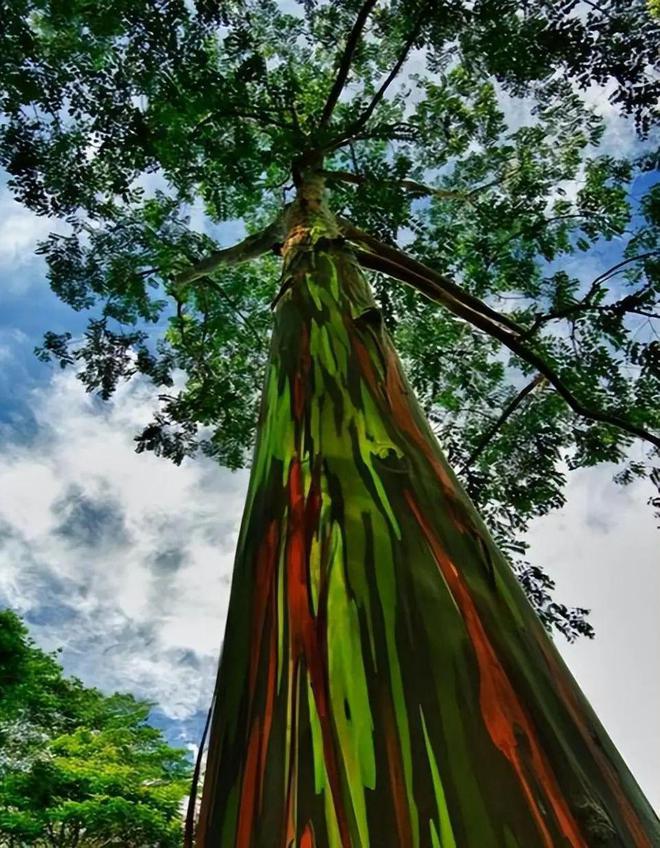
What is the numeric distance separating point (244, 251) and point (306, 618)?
3.41 meters

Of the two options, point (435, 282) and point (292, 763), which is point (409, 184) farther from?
point (292, 763)

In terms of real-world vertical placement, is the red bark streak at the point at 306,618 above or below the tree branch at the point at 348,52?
below

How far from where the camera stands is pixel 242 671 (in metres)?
0.88

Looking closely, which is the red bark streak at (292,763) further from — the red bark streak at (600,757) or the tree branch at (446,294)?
the tree branch at (446,294)

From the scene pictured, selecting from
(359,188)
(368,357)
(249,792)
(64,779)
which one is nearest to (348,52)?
(359,188)

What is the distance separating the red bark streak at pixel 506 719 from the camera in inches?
24.4

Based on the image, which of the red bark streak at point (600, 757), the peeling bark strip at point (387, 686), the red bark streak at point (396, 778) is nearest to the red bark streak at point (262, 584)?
the peeling bark strip at point (387, 686)

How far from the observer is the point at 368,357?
1561mm

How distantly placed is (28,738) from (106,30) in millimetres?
8222

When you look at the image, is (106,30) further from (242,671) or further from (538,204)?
(242,671)

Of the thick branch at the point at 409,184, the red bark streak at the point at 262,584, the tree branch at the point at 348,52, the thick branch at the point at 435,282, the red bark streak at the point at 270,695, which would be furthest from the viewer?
the thick branch at the point at 409,184

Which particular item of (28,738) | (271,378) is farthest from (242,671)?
(28,738)

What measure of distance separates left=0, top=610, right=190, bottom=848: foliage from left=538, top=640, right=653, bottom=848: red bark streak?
26.1 ft

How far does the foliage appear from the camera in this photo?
732 centimetres
